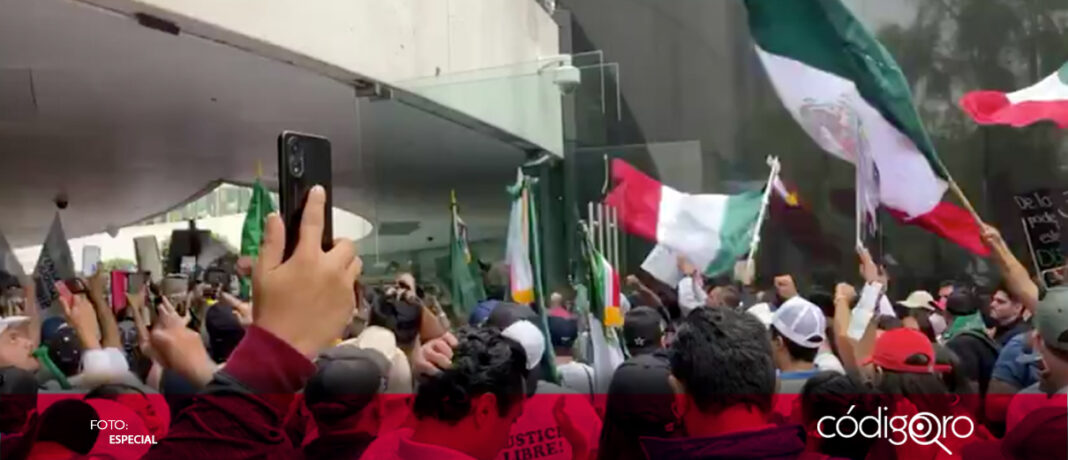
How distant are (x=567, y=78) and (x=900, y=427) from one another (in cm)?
220

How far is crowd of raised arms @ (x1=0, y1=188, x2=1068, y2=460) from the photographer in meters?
1.60

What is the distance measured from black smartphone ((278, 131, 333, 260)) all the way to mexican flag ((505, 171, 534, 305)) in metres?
2.52

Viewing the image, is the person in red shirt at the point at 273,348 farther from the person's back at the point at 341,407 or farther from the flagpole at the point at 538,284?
the flagpole at the point at 538,284

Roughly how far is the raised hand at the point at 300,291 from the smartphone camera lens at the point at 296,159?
0.19 m

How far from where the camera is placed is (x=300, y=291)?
1.57 metres

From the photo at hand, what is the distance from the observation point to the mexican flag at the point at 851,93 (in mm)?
3852

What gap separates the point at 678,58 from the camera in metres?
7.63

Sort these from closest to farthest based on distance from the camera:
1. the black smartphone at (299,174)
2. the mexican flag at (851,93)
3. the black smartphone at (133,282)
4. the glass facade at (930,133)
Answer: the black smartphone at (299,174) → the mexican flag at (851,93) → the glass facade at (930,133) → the black smartphone at (133,282)

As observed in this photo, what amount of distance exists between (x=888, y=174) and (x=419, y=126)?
12.3ft

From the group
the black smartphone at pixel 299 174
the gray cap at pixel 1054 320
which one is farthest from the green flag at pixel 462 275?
the black smartphone at pixel 299 174

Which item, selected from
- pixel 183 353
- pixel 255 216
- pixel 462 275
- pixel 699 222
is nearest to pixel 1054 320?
pixel 183 353

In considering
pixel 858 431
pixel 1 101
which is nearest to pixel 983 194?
pixel 858 431

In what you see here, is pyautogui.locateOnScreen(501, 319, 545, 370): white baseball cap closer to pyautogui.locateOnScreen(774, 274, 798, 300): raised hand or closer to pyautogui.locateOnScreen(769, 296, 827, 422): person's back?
pyautogui.locateOnScreen(769, 296, 827, 422): person's back

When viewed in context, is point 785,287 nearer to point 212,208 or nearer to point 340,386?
point 340,386
